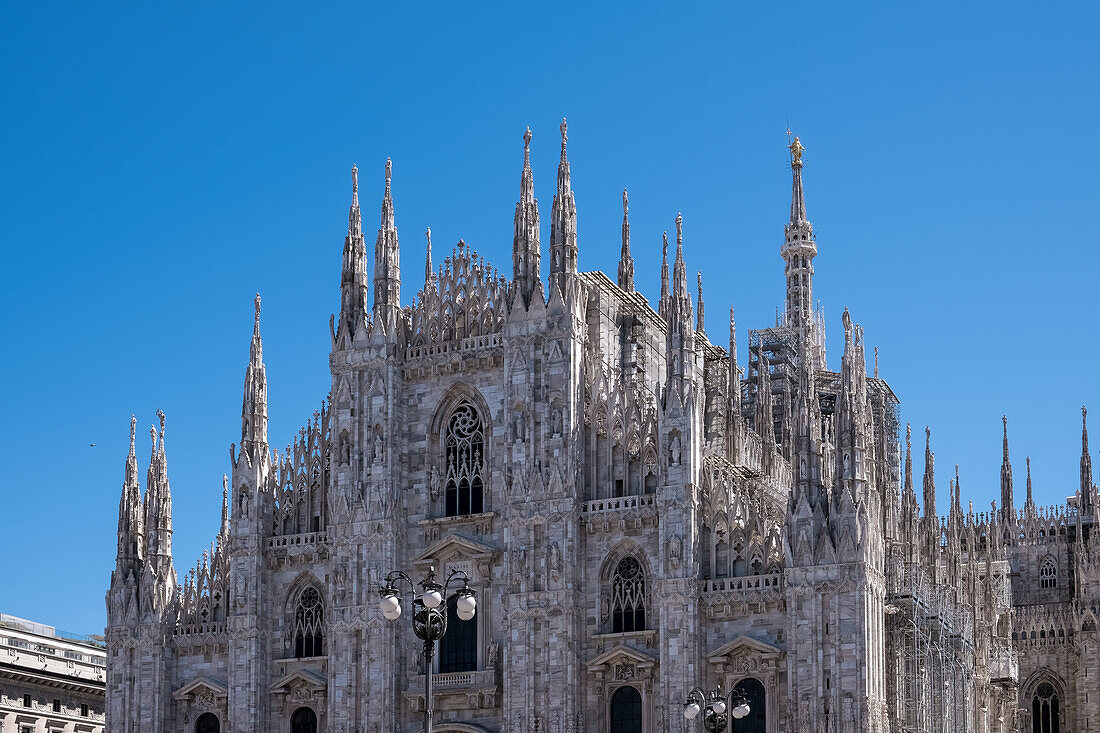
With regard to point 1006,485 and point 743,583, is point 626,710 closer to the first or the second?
point 743,583

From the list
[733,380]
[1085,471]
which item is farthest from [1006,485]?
[733,380]

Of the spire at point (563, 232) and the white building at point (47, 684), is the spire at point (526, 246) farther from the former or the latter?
the white building at point (47, 684)

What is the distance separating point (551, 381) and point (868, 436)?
1111 centimetres

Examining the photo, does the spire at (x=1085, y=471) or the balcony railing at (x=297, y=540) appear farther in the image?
the spire at (x=1085, y=471)

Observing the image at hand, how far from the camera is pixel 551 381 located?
56469mm

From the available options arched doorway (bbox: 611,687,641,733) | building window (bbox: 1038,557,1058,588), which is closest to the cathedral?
arched doorway (bbox: 611,687,641,733)

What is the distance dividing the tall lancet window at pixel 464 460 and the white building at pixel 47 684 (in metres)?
25.5

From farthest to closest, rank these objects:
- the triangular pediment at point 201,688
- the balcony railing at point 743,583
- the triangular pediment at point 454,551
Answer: the triangular pediment at point 201,688 < the triangular pediment at point 454,551 < the balcony railing at point 743,583

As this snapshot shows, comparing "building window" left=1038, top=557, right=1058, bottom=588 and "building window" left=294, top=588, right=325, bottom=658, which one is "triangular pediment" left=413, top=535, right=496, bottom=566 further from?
"building window" left=1038, top=557, right=1058, bottom=588

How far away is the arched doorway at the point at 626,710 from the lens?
5347 cm

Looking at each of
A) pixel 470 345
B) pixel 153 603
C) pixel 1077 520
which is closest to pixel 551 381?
pixel 470 345

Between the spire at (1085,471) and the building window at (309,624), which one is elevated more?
the spire at (1085,471)

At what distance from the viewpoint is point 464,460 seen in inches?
2295

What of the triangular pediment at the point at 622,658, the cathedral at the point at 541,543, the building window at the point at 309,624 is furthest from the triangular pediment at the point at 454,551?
the triangular pediment at the point at 622,658
